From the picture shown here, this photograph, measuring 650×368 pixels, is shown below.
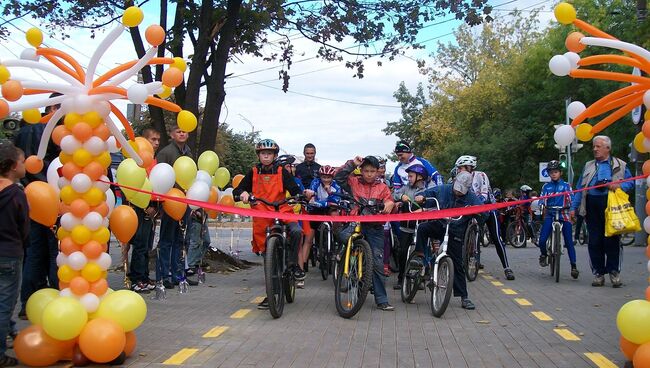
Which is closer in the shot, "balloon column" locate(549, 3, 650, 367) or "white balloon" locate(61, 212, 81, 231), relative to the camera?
"balloon column" locate(549, 3, 650, 367)

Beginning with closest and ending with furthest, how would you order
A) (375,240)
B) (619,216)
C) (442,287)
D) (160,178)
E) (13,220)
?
(13,220)
(160,178)
(442,287)
(375,240)
(619,216)

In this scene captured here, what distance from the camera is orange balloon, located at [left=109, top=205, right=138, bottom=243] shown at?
6.68 meters

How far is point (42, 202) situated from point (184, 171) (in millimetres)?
3018

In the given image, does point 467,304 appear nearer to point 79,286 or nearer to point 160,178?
point 160,178

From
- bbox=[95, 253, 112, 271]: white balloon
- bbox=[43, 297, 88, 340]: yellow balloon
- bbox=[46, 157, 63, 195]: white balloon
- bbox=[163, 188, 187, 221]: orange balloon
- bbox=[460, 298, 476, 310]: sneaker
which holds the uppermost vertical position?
bbox=[46, 157, 63, 195]: white balloon

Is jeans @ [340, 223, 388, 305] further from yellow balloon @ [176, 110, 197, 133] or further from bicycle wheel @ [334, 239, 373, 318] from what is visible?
yellow balloon @ [176, 110, 197, 133]

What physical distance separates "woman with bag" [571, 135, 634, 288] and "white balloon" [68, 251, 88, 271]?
7.62 m

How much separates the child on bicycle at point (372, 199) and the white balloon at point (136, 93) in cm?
331

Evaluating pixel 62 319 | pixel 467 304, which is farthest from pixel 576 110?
pixel 62 319

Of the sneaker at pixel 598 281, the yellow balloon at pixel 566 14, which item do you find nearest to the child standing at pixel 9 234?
the yellow balloon at pixel 566 14

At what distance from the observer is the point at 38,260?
7.48m

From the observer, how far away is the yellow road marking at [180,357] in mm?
5875

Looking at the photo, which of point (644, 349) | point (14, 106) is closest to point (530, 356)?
point (644, 349)

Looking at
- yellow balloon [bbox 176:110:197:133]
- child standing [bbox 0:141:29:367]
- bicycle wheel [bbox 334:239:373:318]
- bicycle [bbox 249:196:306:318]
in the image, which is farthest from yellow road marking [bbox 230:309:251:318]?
child standing [bbox 0:141:29:367]
